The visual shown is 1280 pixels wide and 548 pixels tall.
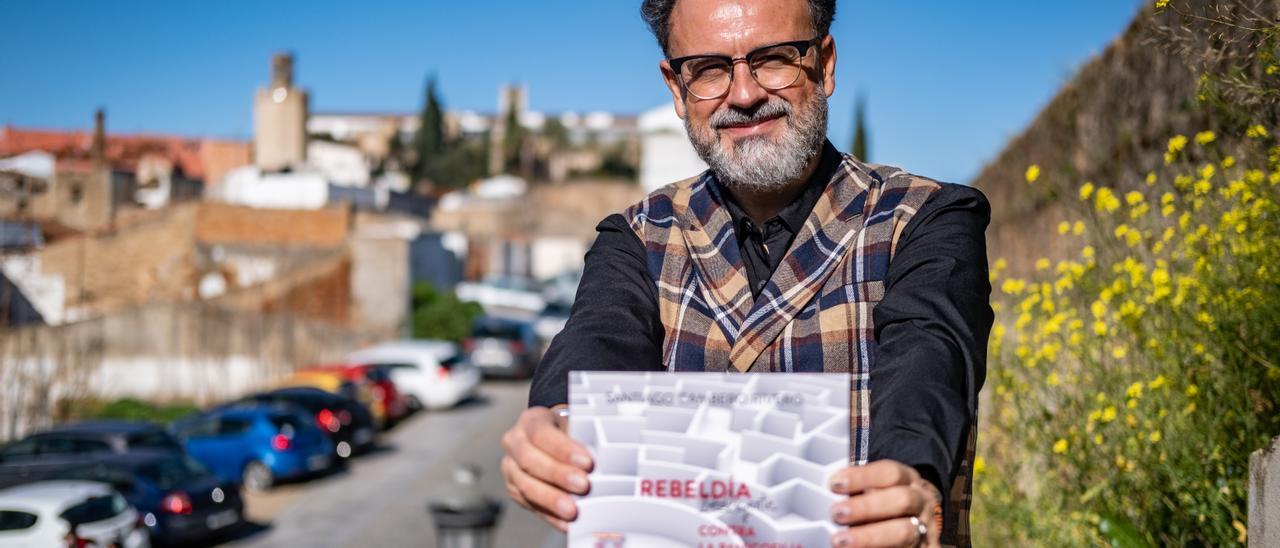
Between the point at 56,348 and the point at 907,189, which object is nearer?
the point at 907,189

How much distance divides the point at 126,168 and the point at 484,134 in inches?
2231

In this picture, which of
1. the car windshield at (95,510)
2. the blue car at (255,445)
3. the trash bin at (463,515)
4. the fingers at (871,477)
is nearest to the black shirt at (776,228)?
the fingers at (871,477)

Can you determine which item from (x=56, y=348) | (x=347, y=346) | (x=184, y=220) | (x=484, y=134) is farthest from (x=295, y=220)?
(x=484, y=134)

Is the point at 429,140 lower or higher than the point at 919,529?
higher

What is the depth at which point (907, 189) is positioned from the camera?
7.18 feet

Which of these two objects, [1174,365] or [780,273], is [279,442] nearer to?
[1174,365]

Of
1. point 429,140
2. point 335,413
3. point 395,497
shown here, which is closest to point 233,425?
point 335,413

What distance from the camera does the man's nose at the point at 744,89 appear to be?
2205 millimetres

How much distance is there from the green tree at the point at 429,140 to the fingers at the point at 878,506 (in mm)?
85203

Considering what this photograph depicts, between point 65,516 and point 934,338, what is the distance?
40.7 ft

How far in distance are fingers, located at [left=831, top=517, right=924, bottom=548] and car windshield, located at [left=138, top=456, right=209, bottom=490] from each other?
1456cm

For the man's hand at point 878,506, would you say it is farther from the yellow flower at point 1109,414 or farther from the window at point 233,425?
the window at point 233,425

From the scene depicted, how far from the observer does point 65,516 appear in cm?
1223

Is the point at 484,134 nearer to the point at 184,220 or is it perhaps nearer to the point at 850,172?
the point at 184,220
